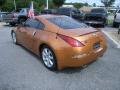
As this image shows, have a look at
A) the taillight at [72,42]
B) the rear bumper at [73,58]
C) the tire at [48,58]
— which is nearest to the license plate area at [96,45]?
the rear bumper at [73,58]

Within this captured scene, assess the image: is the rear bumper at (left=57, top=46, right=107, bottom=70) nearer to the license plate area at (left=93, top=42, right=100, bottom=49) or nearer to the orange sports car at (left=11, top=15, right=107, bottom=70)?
the orange sports car at (left=11, top=15, right=107, bottom=70)

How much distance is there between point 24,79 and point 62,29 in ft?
5.66

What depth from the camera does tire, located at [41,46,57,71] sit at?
6.27m

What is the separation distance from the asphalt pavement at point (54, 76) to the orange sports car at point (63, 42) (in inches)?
13.3

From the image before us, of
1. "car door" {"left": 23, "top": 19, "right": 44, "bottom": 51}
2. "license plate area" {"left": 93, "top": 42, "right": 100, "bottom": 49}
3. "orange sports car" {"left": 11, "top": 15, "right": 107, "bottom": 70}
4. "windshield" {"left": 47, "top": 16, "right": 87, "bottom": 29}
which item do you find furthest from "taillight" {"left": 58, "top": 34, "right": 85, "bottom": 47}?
"car door" {"left": 23, "top": 19, "right": 44, "bottom": 51}

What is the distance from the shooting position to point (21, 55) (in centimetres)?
819

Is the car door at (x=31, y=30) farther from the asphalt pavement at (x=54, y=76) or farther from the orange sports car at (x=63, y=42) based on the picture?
the asphalt pavement at (x=54, y=76)

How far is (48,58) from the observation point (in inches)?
258

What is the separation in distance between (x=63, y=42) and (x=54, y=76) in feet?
3.03

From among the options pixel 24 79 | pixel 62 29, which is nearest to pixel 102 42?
pixel 62 29

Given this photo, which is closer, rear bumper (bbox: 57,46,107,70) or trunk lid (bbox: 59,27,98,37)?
rear bumper (bbox: 57,46,107,70)

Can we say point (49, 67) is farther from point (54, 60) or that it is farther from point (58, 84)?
point (58, 84)

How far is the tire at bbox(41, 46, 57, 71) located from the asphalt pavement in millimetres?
146

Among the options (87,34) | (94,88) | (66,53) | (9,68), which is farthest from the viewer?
(9,68)
